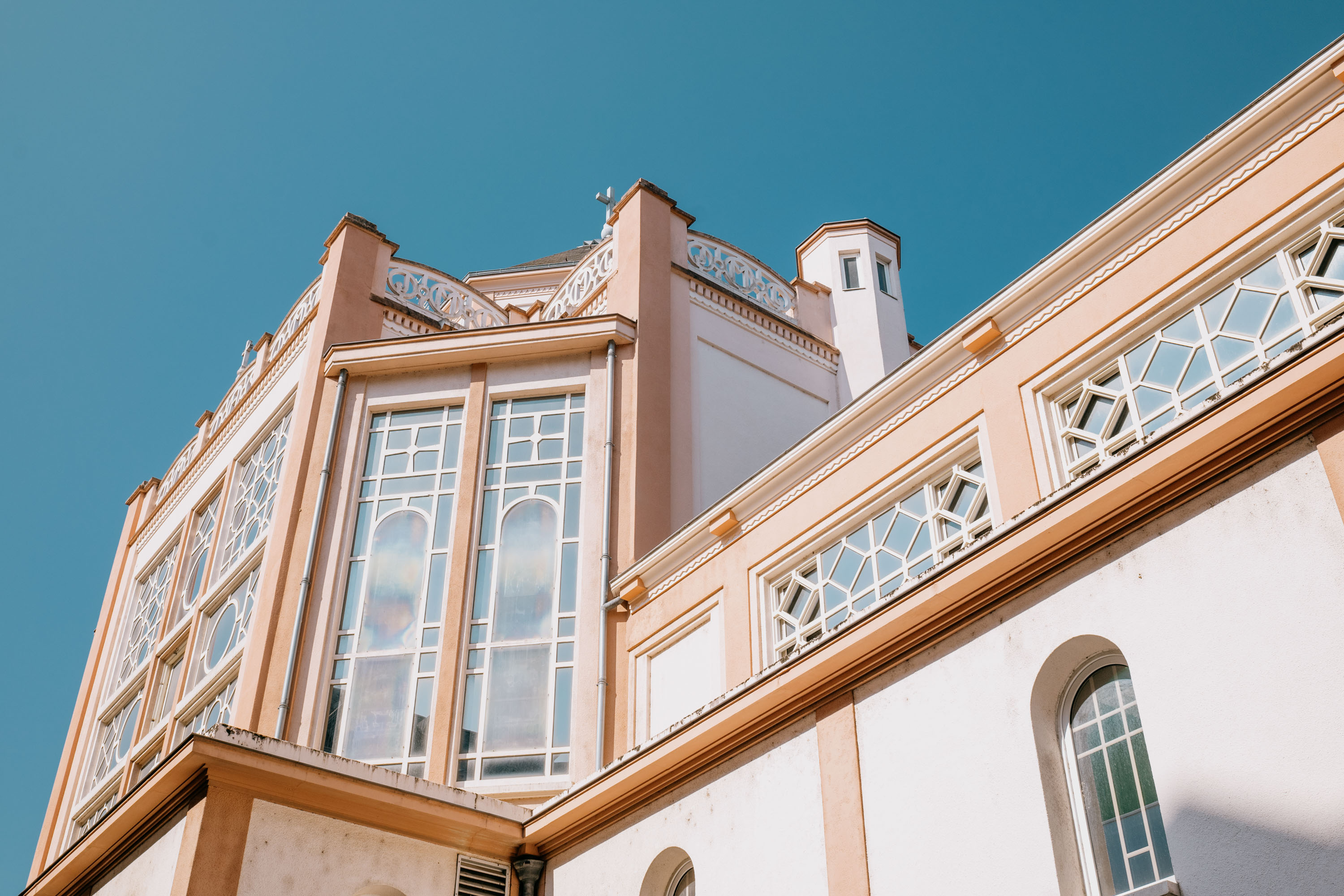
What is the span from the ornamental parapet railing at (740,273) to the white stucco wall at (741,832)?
370 inches

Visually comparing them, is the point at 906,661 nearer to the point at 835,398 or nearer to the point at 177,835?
the point at 177,835

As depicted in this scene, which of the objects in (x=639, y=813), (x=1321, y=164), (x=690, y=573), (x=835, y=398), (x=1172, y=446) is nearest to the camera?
(x=1172, y=446)

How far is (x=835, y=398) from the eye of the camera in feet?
61.0

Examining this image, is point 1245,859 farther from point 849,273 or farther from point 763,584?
point 849,273

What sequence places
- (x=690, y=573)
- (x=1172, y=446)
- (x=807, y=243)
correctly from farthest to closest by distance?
(x=807, y=243)
(x=690, y=573)
(x=1172, y=446)

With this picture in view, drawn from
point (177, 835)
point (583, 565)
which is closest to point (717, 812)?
point (177, 835)

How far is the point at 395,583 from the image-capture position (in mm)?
15023

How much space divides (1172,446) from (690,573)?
23.1ft

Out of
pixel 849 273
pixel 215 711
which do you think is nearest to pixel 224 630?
pixel 215 711

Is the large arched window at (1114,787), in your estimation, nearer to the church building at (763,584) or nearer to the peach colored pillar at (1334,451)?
the church building at (763,584)

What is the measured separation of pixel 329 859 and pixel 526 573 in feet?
16.7

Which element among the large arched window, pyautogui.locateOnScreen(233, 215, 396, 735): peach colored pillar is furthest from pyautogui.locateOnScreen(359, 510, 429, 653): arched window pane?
the large arched window

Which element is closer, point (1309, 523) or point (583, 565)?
point (1309, 523)

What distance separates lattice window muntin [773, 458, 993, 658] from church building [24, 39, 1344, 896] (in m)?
0.05
